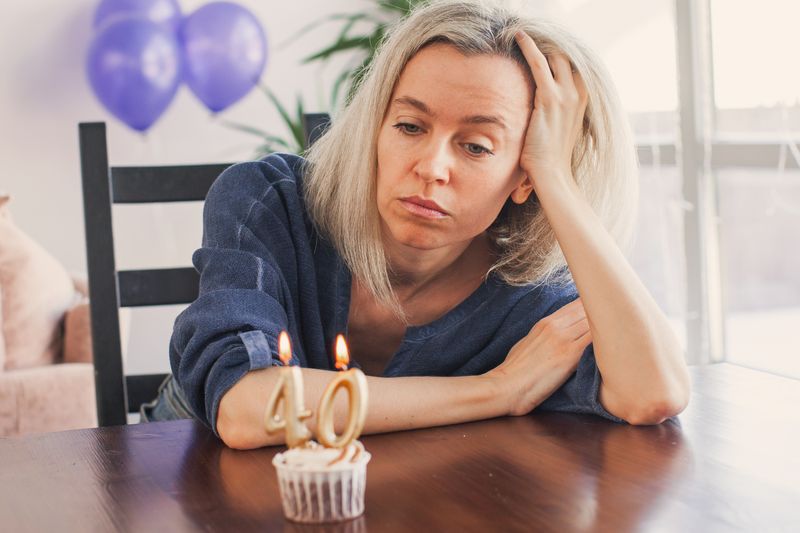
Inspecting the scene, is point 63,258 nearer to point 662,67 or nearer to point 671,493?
point 662,67

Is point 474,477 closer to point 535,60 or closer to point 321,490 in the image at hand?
point 321,490

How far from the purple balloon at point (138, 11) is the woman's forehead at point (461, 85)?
9.50 feet

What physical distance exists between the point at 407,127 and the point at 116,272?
0.60 meters

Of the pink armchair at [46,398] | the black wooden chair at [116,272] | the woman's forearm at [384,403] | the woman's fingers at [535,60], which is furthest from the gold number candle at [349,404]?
the pink armchair at [46,398]

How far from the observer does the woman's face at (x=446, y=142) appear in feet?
4.25

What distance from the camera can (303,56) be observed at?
16.0ft

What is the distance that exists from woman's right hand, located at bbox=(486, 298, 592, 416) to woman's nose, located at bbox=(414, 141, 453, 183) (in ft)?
0.79

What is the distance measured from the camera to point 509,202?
161 centimetres

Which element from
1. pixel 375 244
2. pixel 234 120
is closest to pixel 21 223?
pixel 234 120

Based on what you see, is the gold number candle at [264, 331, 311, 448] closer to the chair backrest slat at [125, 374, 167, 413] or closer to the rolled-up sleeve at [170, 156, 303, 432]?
the rolled-up sleeve at [170, 156, 303, 432]

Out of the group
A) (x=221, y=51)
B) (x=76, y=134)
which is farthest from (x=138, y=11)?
(x=76, y=134)

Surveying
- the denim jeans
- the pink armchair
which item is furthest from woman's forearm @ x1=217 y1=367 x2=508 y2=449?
the pink armchair

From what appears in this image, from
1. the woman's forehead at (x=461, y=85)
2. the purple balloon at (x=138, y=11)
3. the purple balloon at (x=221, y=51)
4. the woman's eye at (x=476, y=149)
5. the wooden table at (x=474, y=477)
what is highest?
the purple balloon at (x=138, y=11)

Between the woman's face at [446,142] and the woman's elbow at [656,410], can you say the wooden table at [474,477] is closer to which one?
the woman's elbow at [656,410]
